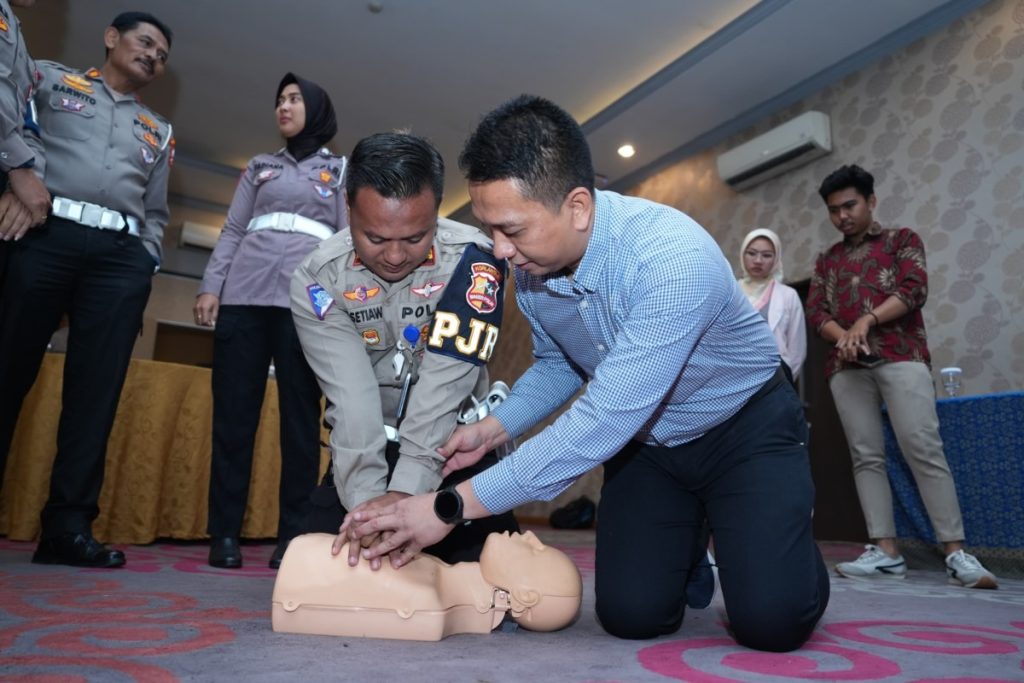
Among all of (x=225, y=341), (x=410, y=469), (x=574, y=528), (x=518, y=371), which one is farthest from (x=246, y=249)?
(x=518, y=371)

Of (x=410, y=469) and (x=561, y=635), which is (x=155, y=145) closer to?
(x=410, y=469)

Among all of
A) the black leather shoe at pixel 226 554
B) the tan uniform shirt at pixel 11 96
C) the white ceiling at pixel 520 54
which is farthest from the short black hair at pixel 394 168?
the white ceiling at pixel 520 54

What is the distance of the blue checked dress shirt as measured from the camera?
1.03 m

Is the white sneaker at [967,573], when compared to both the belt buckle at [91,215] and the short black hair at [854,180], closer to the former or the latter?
the short black hair at [854,180]

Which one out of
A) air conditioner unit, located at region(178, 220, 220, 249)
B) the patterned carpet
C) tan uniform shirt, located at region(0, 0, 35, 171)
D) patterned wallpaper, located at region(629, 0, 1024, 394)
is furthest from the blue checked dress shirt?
air conditioner unit, located at region(178, 220, 220, 249)

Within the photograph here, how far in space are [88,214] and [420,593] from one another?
1.31 metres

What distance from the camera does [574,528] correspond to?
527cm

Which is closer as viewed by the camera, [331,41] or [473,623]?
[473,623]

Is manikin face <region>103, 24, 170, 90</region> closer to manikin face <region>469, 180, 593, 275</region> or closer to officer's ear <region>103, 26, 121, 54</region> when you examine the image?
officer's ear <region>103, 26, 121, 54</region>

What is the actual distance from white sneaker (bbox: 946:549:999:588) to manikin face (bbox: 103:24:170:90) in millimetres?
2618

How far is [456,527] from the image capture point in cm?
143

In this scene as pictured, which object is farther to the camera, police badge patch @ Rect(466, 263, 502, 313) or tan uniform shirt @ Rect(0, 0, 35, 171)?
tan uniform shirt @ Rect(0, 0, 35, 171)

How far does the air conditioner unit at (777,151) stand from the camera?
4090mm

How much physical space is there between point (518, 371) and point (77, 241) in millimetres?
4671
